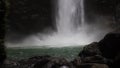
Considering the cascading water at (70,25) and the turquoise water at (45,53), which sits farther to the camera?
the cascading water at (70,25)

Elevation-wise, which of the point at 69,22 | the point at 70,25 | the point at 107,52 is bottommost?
the point at 107,52

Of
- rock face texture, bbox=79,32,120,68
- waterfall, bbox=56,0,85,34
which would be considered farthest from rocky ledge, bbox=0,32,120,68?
waterfall, bbox=56,0,85,34

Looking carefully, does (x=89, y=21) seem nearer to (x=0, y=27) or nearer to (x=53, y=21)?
(x=53, y=21)

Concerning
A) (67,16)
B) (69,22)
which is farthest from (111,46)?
(67,16)

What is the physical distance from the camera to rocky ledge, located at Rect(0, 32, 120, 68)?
18.6 metres

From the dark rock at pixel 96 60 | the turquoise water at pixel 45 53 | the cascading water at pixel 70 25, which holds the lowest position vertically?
the dark rock at pixel 96 60

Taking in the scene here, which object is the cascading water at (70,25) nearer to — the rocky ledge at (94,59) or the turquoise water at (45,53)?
the turquoise water at (45,53)

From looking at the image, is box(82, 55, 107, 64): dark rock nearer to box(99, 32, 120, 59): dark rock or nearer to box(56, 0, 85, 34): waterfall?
box(99, 32, 120, 59): dark rock

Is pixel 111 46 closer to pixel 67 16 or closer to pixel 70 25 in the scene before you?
pixel 70 25

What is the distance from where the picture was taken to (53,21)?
52.0 metres

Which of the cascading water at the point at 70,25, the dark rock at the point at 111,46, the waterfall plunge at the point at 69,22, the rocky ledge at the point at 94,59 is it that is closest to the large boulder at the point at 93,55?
the rocky ledge at the point at 94,59

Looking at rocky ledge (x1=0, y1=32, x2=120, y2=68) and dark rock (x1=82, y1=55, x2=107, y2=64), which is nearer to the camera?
rocky ledge (x1=0, y1=32, x2=120, y2=68)

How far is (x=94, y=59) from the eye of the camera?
19.7 meters

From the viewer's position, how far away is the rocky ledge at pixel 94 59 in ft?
61.0
